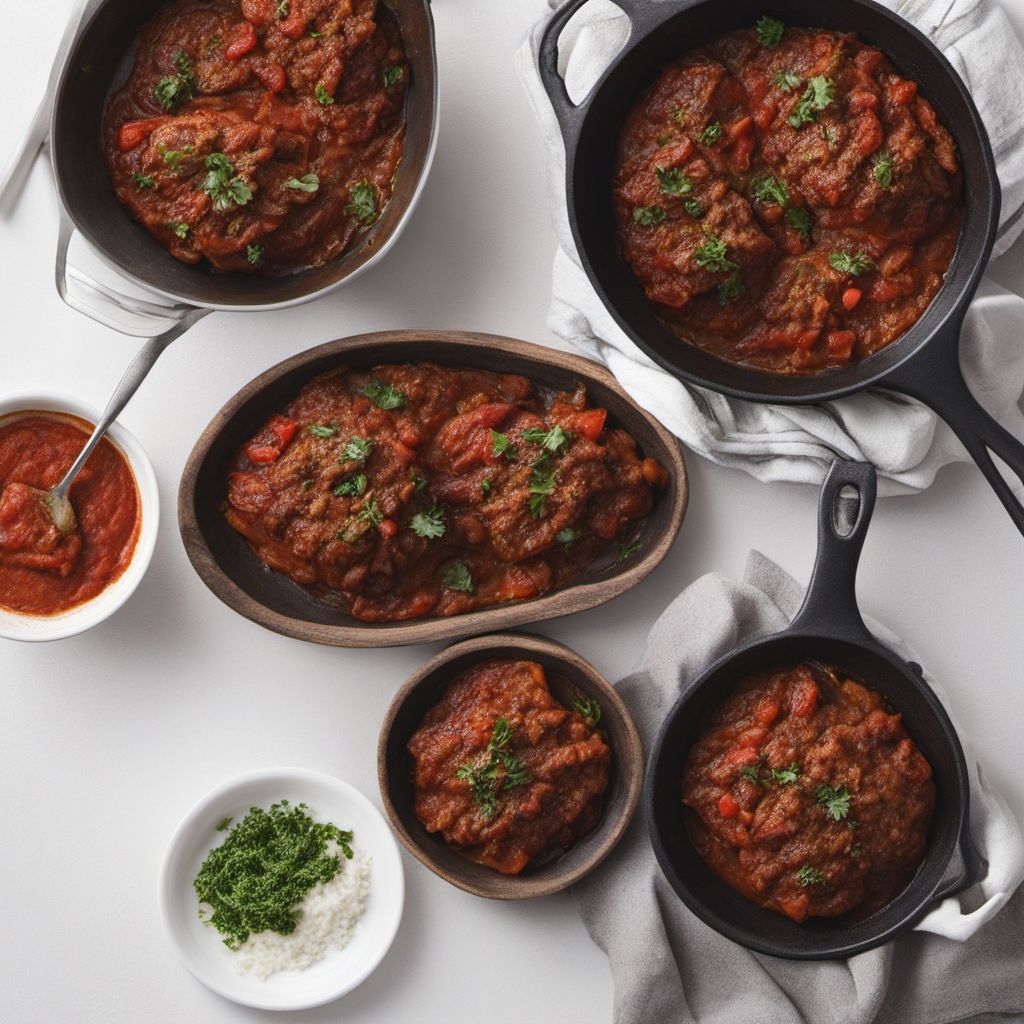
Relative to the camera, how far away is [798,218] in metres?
3.37

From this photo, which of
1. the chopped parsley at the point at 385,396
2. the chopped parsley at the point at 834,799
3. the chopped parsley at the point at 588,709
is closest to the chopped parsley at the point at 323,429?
the chopped parsley at the point at 385,396

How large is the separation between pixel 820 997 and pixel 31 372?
3.48 meters

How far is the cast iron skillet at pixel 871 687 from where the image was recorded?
3.38 metres

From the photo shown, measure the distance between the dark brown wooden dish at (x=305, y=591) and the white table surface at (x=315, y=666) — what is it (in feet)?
0.74

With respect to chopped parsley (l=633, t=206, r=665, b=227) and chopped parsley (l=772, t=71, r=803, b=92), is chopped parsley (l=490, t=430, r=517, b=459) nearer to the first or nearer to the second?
chopped parsley (l=633, t=206, r=665, b=227)

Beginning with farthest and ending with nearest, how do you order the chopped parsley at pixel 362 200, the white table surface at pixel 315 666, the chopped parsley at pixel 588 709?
the white table surface at pixel 315 666
the chopped parsley at pixel 588 709
the chopped parsley at pixel 362 200

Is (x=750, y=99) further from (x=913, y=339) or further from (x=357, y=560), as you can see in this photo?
(x=357, y=560)

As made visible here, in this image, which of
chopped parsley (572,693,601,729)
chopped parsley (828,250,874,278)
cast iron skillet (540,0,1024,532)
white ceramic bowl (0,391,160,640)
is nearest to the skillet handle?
cast iron skillet (540,0,1024,532)

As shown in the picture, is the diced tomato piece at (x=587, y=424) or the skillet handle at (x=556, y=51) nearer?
the skillet handle at (x=556, y=51)

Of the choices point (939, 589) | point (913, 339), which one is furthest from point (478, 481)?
point (939, 589)

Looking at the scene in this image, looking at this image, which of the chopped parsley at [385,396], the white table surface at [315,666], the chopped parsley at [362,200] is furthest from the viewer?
the white table surface at [315,666]

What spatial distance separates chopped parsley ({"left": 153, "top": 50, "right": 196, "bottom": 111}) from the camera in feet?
11.1

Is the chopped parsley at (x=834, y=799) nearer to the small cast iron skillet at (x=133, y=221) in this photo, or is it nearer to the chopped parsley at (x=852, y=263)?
the chopped parsley at (x=852, y=263)

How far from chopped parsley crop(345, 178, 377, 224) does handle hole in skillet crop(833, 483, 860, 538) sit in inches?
69.5
